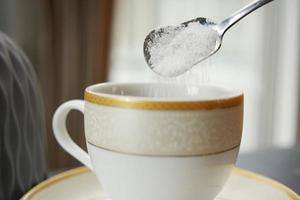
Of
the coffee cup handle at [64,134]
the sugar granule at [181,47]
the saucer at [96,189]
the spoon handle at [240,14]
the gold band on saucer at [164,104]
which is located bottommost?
the saucer at [96,189]

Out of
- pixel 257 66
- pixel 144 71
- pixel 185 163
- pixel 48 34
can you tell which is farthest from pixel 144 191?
pixel 257 66

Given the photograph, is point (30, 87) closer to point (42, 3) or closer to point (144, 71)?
point (42, 3)

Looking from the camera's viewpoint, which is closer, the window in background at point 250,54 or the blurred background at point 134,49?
the blurred background at point 134,49

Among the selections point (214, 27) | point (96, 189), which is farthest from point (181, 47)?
point (96, 189)

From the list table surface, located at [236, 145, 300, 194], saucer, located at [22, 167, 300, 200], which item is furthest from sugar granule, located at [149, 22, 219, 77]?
table surface, located at [236, 145, 300, 194]

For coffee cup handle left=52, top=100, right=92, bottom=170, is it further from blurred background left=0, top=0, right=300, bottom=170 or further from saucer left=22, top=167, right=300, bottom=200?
blurred background left=0, top=0, right=300, bottom=170

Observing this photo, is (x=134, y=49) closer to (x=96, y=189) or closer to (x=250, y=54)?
(x=250, y=54)

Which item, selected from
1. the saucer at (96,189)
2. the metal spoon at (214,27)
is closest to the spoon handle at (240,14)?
the metal spoon at (214,27)

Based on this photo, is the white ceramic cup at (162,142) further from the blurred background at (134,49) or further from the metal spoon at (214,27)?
the blurred background at (134,49)
